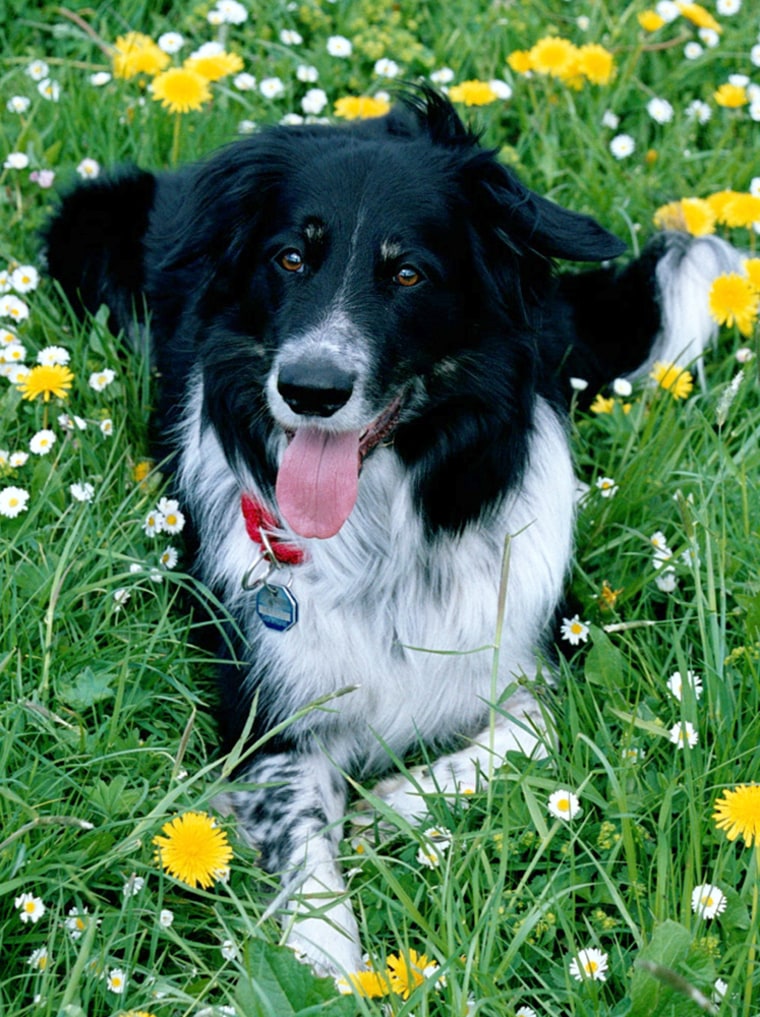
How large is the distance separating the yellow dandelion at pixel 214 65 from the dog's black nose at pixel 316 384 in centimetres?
232

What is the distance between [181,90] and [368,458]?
204cm

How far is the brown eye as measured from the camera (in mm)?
2936

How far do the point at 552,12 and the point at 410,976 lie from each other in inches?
164

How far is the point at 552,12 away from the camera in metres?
5.34

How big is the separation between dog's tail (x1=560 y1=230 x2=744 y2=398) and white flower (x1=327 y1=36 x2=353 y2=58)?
1.44 m

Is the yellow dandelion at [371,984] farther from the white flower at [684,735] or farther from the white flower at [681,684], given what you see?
the white flower at [681,684]

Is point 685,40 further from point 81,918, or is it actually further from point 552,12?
point 81,918

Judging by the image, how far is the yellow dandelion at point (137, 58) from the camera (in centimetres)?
481

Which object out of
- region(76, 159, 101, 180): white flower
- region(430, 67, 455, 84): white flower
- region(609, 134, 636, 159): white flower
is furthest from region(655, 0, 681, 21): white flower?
region(76, 159, 101, 180): white flower

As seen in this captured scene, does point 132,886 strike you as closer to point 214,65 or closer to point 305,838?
point 305,838

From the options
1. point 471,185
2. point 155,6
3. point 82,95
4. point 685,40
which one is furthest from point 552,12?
point 471,185

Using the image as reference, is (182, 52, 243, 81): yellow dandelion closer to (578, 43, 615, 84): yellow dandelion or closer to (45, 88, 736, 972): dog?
(578, 43, 615, 84): yellow dandelion

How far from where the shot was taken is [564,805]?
2742 millimetres

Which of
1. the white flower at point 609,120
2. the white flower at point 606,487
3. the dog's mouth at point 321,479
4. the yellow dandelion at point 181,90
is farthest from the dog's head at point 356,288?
the white flower at point 609,120
